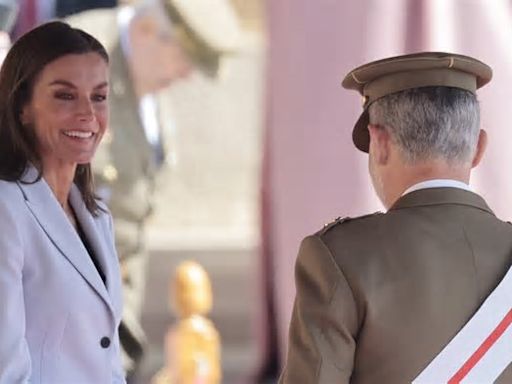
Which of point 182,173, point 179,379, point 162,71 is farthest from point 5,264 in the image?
point 182,173

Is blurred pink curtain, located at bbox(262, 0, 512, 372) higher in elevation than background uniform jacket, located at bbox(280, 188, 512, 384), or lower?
higher

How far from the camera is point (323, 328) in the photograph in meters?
1.54

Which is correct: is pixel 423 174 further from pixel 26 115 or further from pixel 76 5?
pixel 76 5

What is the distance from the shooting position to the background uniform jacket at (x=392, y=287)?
5.08 feet

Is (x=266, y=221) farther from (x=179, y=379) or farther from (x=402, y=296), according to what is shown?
(x=402, y=296)

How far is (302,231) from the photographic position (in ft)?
7.99

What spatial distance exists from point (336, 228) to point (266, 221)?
1028mm

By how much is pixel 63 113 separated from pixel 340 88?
0.68 metres

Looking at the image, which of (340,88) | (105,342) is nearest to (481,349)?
(105,342)

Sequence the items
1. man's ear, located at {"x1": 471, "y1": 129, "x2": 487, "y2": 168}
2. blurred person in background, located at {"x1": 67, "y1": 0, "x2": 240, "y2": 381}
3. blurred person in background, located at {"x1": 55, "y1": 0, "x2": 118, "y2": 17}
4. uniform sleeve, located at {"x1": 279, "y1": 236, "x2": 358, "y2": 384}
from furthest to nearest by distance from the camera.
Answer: blurred person in background, located at {"x1": 67, "y1": 0, "x2": 240, "y2": 381}
blurred person in background, located at {"x1": 55, "y1": 0, "x2": 118, "y2": 17}
man's ear, located at {"x1": 471, "y1": 129, "x2": 487, "y2": 168}
uniform sleeve, located at {"x1": 279, "y1": 236, "x2": 358, "y2": 384}

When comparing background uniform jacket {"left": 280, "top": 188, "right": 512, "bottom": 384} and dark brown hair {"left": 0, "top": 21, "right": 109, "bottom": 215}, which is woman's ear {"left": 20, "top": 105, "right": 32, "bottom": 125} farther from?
background uniform jacket {"left": 280, "top": 188, "right": 512, "bottom": 384}

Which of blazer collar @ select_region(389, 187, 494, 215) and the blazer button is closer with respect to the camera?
blazer collar @ select_region(389, 187, 494, 215)

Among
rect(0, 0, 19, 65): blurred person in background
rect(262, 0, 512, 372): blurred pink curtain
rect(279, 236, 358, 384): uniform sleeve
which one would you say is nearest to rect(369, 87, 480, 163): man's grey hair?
rect(279, 236, 358, 384): uniform sleeve

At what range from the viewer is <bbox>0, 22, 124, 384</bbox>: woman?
1792mm
